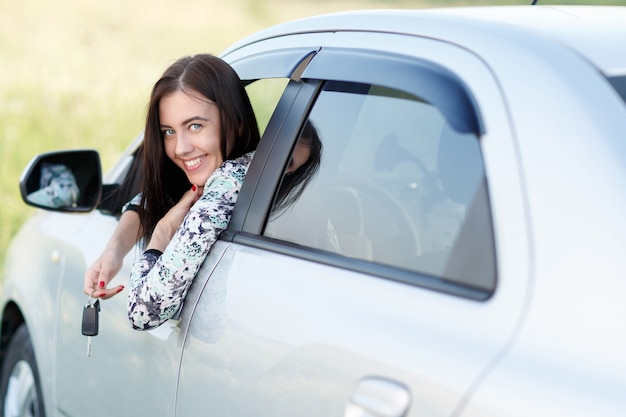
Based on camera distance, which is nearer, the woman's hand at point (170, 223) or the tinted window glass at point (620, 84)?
the tinted window glass at point (620, 84)

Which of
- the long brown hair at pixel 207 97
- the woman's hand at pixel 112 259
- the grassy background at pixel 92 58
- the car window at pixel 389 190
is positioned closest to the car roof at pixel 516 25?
the car window at pixel 389 190

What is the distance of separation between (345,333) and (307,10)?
17012 mm

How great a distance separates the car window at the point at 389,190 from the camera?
1.90 meters

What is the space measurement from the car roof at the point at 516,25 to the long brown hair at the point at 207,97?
1.39ft

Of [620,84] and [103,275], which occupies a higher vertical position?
[620,84]

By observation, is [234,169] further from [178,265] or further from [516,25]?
[516,25]

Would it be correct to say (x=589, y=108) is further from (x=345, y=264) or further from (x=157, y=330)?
(x=157, y=330)

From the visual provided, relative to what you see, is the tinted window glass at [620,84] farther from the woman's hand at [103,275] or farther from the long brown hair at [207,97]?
the woman's hand at [103,275]

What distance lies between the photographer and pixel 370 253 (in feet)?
6.96

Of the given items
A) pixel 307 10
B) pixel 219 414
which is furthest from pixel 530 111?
pixel 307 10

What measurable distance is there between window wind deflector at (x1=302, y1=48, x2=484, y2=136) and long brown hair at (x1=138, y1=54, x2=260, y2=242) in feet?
1.54

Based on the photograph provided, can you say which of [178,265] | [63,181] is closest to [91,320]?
[178,265]

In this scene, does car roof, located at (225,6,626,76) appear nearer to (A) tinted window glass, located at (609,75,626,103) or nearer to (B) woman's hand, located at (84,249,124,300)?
(A) tinted window glass, located at (609,75,626,103)

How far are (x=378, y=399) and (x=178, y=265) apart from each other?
0.88m
